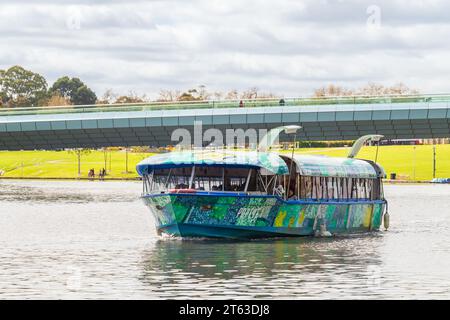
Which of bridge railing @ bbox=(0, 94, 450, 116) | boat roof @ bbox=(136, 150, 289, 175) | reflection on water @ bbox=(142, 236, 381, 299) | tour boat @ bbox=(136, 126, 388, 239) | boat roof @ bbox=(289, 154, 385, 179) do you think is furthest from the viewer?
bridge railing @ bbox=(0, 94, 450, 116)

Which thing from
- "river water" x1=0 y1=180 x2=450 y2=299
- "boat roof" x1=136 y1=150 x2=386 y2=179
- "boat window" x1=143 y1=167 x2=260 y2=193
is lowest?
"river water" x1=0 y1=180 x2=450 y2=299

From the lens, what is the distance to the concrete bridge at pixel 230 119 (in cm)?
10169

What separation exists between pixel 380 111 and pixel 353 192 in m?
28.6

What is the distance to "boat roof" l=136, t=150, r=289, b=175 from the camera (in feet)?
209

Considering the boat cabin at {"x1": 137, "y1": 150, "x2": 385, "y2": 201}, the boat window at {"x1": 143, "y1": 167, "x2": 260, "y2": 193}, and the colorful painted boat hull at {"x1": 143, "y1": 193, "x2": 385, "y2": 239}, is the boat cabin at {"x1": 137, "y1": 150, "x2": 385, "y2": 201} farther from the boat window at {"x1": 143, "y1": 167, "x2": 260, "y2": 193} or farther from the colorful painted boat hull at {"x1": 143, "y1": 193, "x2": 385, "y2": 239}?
the colorful painted boat hull at {"x1": 143, "y1": 193, "x2": 385, "y2": 239}

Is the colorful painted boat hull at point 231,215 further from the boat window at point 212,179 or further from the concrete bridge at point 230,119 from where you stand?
the concrete bridge at point 230,119

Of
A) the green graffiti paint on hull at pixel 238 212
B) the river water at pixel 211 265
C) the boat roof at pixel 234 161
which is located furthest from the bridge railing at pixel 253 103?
the green graffiti paint on hull at pixel 238 212

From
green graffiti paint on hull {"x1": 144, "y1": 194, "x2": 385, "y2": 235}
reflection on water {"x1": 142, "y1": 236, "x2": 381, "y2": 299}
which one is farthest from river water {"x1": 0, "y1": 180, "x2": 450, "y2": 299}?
green graffiti paint on hull {"x1": 144, "y1": 194, "x2": 385, "y2": 235}

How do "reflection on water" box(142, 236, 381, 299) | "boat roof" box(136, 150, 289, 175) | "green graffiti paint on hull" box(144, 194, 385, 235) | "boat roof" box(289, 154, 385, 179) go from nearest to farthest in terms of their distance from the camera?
"reflection on water" box(142, 236, 381, 299)
"green graffiti paint on hull" box(144, 194, 385, 235)
"boat roof" box(136, 150, 289, 175)
"boat roof" box(289, 154, 385, 179)

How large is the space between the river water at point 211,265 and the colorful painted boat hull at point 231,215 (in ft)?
2.40

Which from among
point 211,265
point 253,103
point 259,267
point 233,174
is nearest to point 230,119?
point 253,103

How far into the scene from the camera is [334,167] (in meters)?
71.9
